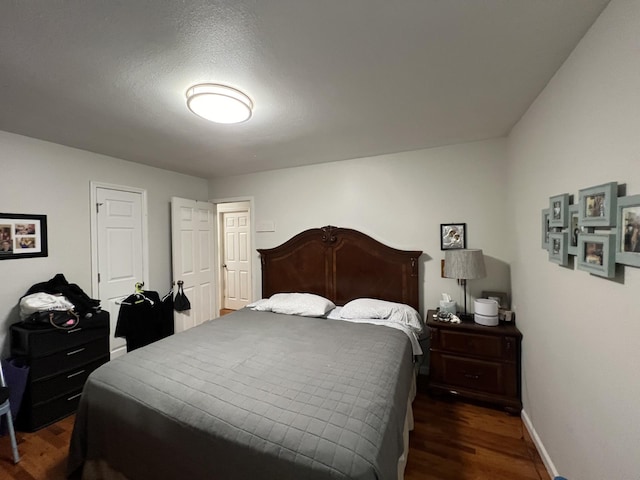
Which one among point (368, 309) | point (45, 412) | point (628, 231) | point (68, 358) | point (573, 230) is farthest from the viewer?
point (368, 309)

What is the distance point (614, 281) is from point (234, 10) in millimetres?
1873

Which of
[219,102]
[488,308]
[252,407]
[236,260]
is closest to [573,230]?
[488,308]

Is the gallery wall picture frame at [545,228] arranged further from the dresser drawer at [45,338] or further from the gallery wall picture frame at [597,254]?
the dresser drawer at [45,338]

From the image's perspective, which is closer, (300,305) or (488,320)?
(488,320)

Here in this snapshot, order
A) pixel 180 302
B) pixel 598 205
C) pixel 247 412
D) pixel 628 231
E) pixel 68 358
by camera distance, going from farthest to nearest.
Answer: pixel 180 302 < pixel 68 358 < pixel 247 412 < pixel 598 205 < pixel 628 231

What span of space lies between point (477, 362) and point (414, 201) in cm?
164

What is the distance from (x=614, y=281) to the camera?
42.2 inches

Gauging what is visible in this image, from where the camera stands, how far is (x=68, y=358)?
7.47ft

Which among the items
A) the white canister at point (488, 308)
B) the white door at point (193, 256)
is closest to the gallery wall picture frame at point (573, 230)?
the white canister at point (488, 308)

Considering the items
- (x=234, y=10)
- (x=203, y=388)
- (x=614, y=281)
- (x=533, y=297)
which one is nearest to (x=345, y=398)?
(x=203, y=388)

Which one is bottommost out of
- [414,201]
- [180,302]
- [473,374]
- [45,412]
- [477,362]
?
[45,412]

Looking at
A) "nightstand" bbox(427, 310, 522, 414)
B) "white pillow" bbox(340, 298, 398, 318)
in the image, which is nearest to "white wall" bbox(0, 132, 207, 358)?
"white pillow" bbox(340, 298, 398, 318)

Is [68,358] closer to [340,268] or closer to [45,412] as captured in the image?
[45,412]

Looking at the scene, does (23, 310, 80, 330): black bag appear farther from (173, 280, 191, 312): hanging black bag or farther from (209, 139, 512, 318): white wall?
(209, 139, 512, 318): white wall
